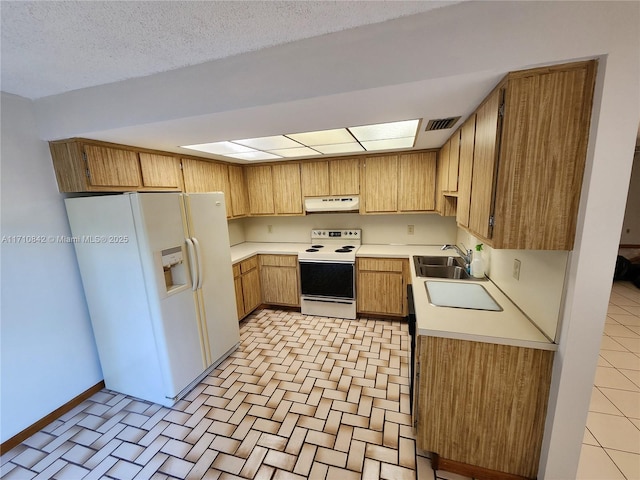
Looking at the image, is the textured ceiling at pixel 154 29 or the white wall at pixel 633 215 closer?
the textured ceiling at pixel 154 29

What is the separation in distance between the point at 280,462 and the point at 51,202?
2.56 metres

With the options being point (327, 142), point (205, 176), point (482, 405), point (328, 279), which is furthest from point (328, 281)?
point (482, 405)

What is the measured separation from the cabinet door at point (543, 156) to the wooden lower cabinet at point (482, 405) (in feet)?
2.03

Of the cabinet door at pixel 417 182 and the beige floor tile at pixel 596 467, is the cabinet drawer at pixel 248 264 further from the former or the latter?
the beige floor tile at pixel 596 467

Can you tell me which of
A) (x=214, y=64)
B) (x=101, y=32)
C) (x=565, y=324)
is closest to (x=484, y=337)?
(x=565, y=324)

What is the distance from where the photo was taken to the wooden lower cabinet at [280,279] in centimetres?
355

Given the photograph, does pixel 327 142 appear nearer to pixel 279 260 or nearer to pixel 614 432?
pixel 279 260

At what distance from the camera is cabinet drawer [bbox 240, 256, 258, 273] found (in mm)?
3337

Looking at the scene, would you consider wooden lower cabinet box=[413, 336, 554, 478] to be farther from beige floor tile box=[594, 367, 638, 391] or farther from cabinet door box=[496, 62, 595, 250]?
beige floor tile box=[594, 367, 638, 391]

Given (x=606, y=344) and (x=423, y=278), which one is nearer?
(x=423, y=278)

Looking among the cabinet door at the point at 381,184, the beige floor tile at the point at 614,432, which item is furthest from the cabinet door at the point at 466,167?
the beige floor tile at the point at 614,432

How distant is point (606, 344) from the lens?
2631 millimetres

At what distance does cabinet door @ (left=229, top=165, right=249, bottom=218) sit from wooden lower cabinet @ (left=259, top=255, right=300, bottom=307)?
0.73 m

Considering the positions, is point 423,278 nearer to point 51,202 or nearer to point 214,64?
point 214,64
